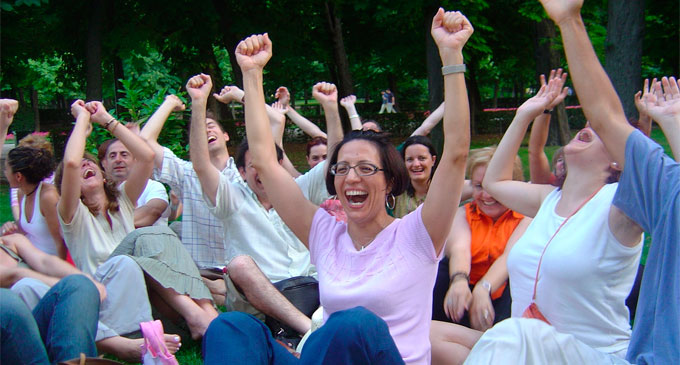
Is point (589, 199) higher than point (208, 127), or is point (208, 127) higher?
point (208, 127)

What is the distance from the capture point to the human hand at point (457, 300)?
11.4 feet

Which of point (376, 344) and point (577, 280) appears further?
point (577, 280)

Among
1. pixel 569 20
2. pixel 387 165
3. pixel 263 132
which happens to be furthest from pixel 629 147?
pixel 263 132

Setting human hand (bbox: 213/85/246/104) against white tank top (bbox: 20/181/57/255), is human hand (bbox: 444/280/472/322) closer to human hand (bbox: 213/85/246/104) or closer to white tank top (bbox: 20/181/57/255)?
human hand (bbox: 213/85/246/104)

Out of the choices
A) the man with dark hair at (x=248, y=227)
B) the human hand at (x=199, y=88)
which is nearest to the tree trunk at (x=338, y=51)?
the man with dark hair at (x=248, y=227)

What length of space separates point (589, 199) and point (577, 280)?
1.23ft

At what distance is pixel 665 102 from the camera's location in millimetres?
2467

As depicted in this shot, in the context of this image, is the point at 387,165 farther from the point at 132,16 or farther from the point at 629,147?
the point at 132,16

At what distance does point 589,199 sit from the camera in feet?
9.11

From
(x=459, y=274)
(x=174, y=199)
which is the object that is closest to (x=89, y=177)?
(x=174, y=199)

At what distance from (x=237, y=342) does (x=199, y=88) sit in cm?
206

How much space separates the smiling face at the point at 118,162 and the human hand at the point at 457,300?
9.52ft

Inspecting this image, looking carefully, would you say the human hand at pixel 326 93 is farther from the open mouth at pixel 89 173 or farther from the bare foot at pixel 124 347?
the bare foot at pixel 124 347

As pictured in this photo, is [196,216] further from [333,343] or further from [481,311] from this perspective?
[333,343]
